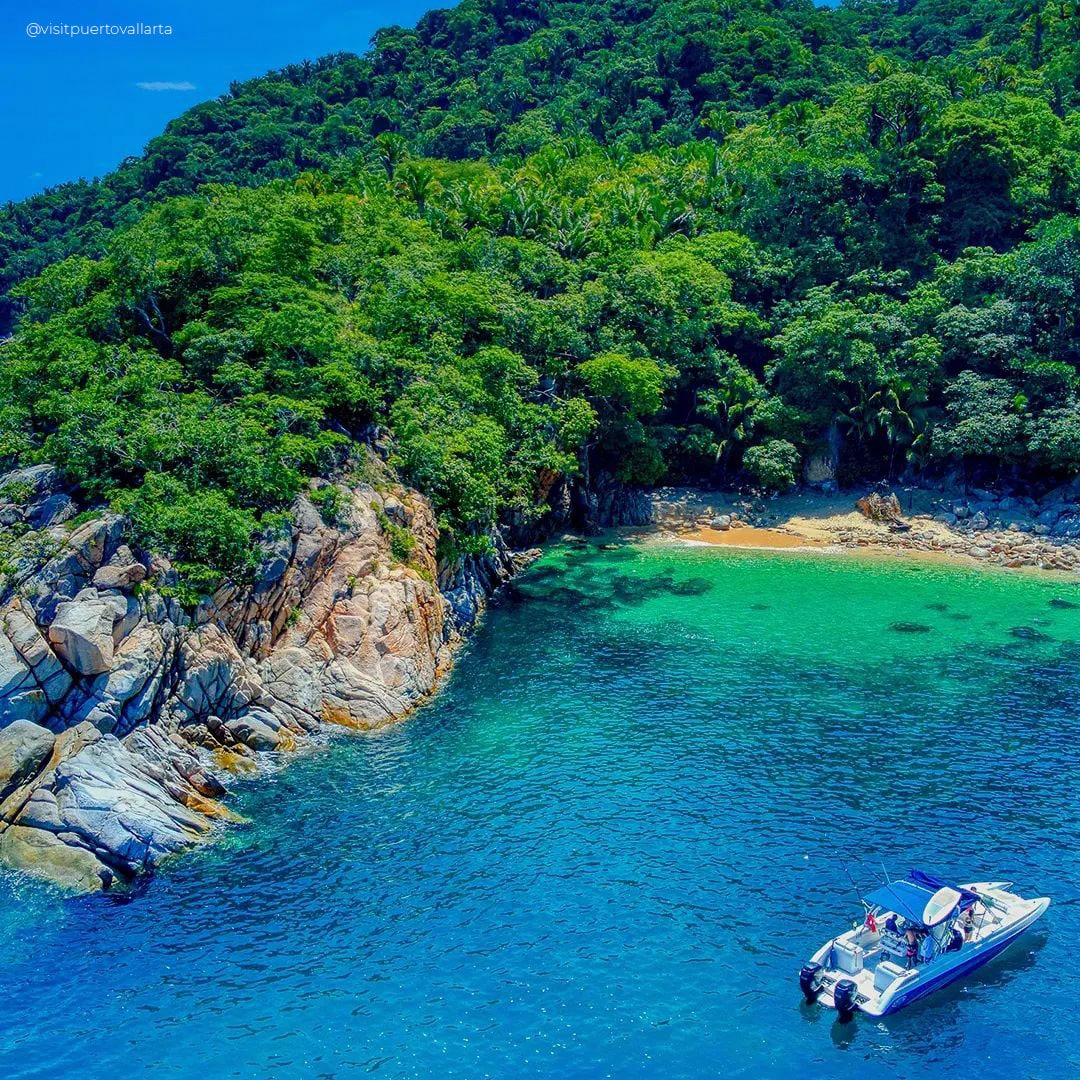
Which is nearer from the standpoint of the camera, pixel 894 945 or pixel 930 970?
pixel 930 970

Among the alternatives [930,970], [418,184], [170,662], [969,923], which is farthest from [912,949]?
[418,184]

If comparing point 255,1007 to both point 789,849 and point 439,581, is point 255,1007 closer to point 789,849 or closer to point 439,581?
point 789,849

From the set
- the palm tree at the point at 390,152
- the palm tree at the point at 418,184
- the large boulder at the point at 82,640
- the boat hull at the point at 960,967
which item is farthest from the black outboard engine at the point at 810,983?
the palm tree at the point at 390,152

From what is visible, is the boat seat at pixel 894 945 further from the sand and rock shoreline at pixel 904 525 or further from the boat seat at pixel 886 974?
the sand and rock shoreline at pixel 904 525

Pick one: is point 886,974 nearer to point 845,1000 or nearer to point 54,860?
point 845,1000

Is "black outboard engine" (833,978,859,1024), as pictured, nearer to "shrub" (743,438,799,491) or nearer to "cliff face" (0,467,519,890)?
"cliff face" (0,467,519,890)

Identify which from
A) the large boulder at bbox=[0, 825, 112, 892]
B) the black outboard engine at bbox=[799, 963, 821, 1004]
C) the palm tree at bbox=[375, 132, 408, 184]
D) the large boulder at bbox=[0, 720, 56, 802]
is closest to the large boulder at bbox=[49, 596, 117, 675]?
the large boulder at bbox=[0, 720, 56, 802]
